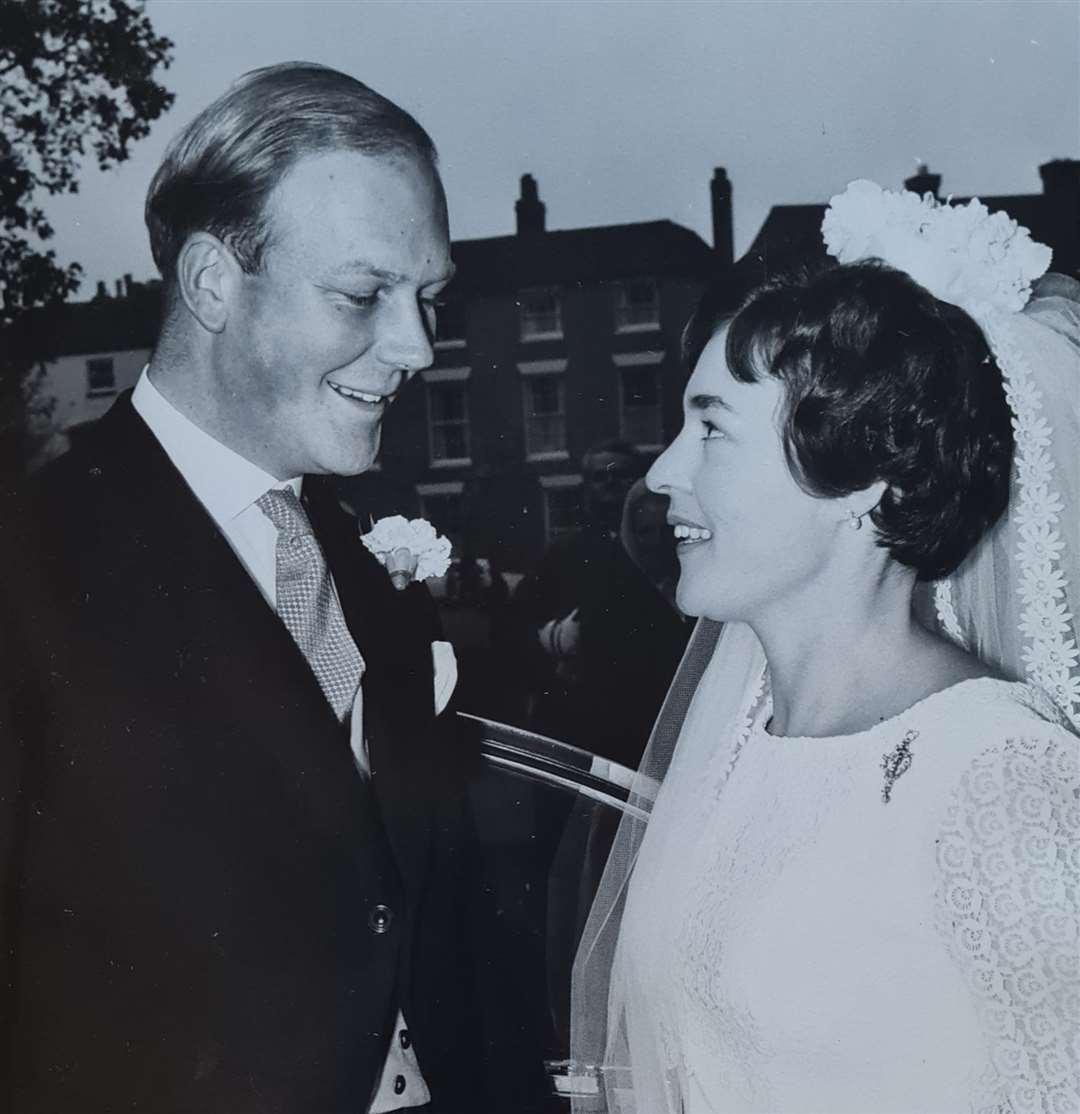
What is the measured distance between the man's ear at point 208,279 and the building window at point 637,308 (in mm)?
637

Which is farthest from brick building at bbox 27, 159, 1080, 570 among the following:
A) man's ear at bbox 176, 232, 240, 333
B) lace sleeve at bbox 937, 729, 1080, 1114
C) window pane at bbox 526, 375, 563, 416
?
lace sleeve at bbox 937, 729, 1080, 1114

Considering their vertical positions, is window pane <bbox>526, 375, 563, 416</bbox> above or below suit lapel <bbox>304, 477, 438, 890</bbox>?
above

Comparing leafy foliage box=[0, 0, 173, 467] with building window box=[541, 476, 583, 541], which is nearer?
leafy foliage box=[0, 0, 173, 467]

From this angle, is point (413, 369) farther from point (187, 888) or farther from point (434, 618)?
point (187, 888)

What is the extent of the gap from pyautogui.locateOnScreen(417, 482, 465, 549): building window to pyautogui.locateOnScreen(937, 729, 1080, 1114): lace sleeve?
34.1 inches

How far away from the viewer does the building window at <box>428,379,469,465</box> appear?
1.74 m

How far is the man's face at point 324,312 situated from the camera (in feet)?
4.80

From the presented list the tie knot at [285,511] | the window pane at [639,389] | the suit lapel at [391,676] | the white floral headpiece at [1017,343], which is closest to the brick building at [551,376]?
the window pane at [639,389]

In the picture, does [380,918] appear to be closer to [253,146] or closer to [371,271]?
[371,271]

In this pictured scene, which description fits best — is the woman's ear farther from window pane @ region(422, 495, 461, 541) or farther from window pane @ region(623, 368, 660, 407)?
window pane @ region(422, 495, 461, 541)

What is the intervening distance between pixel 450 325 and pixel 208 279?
38 cm

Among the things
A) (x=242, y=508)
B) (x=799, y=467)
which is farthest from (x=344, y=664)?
(x=799, y=467)

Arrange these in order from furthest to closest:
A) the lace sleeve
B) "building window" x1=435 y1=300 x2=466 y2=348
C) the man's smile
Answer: "building window" x1=435 y1=300 x2=466 y2=348, the man's smile, the lace sleeve

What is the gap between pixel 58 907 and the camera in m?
1.35
